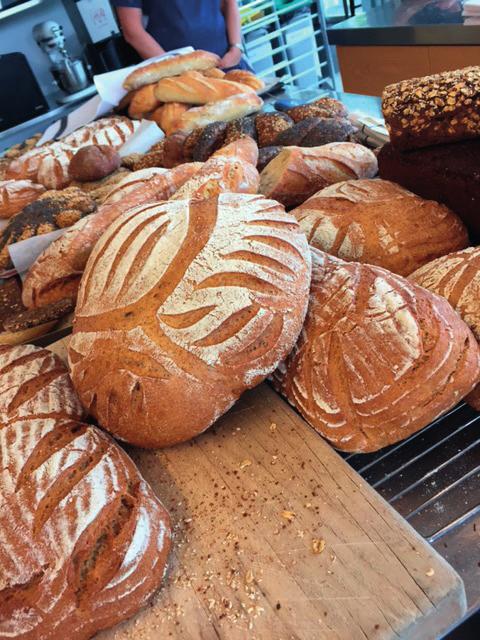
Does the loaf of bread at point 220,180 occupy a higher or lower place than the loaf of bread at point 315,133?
higher

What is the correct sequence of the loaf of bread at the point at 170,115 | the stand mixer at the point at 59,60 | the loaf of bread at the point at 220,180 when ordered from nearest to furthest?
the loaf of bread at the point at 220,180 < the loaf of bread at the point at 170,115 < the stand mixer at the point at 59,60

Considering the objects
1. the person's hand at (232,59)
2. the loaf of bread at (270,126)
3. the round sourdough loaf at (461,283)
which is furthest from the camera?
the person's hand at (232,59)

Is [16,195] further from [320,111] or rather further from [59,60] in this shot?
[59,60]

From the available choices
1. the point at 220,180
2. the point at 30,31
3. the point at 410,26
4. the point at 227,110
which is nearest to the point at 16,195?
the point at 227,110

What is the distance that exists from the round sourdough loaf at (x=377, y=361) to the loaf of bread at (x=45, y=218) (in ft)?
3.67

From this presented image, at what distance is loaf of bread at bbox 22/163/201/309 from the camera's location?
1685mm

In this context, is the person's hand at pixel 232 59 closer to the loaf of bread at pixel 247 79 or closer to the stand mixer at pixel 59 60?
the loaf of bread at pixel 247 79

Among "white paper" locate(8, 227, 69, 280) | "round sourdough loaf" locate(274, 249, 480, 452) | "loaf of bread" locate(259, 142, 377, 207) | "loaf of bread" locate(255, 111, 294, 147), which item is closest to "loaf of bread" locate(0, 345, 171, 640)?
"round sourdough loaf" locate(274, 249, 480, 452)

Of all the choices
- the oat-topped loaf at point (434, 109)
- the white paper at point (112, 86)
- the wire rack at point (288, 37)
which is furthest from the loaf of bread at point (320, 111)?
the wire rack at point (288, 37)

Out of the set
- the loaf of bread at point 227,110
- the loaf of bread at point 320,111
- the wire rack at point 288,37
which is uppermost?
the loaf of bread at point 227,110

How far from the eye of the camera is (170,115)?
3053mm

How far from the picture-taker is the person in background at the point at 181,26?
4.21 m

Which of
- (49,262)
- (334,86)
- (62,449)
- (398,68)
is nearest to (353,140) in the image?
(49,262)

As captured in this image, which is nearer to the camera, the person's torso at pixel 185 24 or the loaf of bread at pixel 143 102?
the loaf of bread at pixel 143 102
